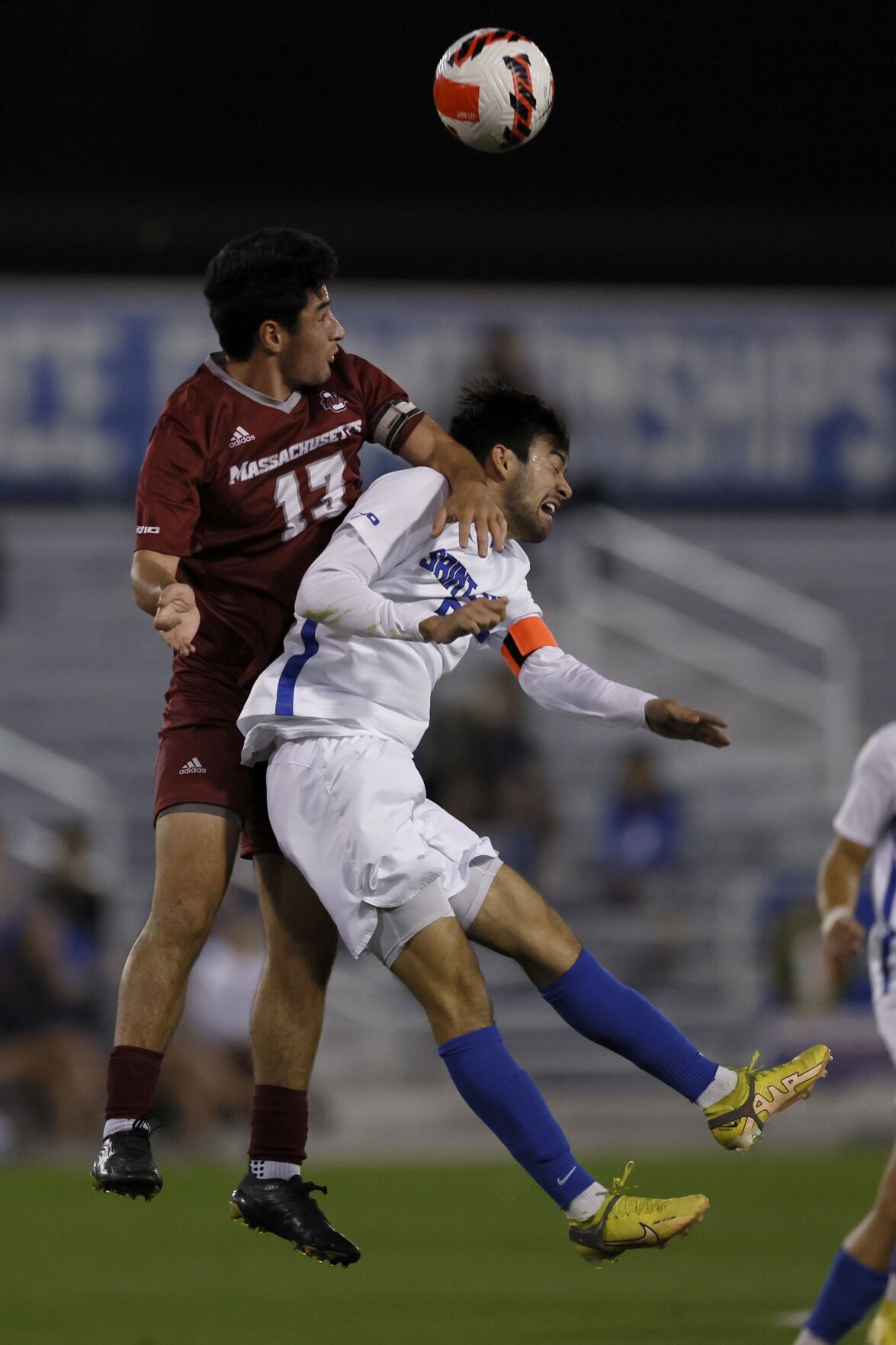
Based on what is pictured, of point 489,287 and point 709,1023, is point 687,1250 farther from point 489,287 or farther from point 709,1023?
point 489,287

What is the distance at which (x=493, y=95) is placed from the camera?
4836mm

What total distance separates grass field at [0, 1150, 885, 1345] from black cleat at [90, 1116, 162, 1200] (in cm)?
264

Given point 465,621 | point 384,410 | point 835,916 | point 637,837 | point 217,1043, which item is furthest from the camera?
point 637,837

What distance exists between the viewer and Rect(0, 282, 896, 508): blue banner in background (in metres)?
14.1

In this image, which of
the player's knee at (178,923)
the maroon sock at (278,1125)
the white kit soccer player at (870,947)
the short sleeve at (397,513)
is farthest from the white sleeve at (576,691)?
the white kit soccer player at (870,947)

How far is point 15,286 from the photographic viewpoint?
1420cm

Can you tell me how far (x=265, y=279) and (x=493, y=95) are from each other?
839 millimetres

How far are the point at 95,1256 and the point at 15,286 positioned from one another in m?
7.87

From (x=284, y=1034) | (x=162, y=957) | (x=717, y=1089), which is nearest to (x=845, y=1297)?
(x=717, y=1089)

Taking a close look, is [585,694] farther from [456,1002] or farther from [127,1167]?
[127,1167]

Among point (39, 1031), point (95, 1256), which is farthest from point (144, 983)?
point (39, 1031)

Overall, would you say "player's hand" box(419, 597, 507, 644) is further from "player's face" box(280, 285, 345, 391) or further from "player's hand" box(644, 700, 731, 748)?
"player's face" box(280, 285, 345, 391)

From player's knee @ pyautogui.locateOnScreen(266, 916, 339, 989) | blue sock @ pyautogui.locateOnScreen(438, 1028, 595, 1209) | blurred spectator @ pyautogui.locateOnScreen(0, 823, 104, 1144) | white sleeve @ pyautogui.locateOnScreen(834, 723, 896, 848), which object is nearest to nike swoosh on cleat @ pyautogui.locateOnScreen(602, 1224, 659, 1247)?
blue sock @ pyautogui.locateOnScreen(438, 1028, 595, 1209)

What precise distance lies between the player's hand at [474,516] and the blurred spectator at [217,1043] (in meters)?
6.63
